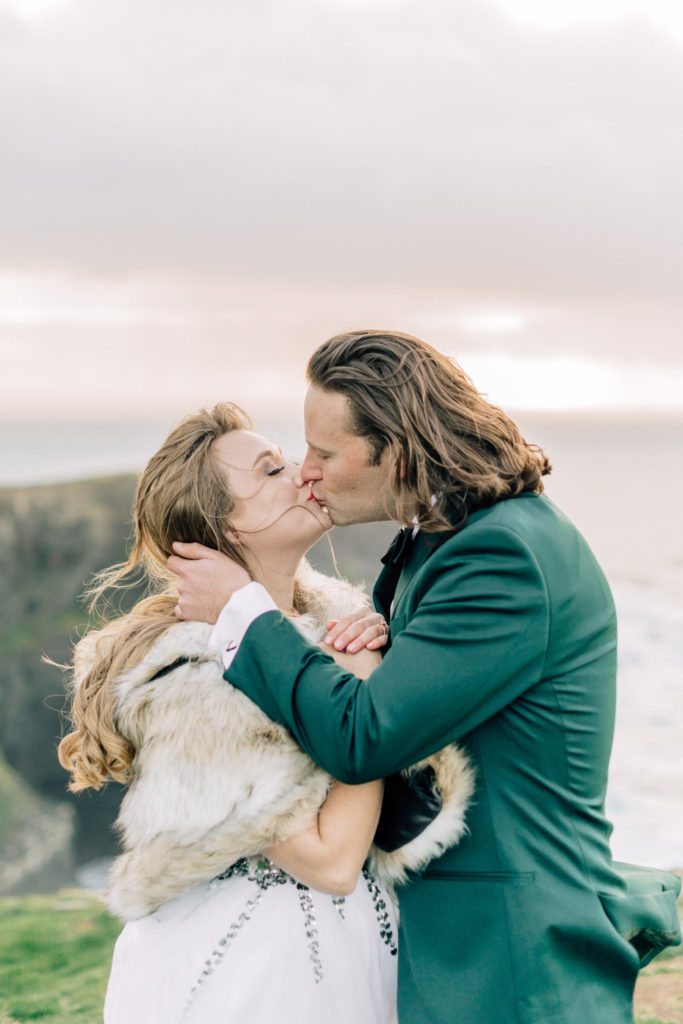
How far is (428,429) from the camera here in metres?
2.98

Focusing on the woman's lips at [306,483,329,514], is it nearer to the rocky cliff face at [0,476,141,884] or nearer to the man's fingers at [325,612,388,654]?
the man's fingers at [325,612,388,654]

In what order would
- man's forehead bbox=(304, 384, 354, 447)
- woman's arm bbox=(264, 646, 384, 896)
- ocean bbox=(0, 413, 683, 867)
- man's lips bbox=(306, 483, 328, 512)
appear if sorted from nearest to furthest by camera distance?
woman's arm bbox=(264, 646, 384, 896), man's forehead bbox=(304, 384, 354, 447), man's lips bbox=(306, 483, 328, 512), ocean bbox=(0, 413, 683, 867)

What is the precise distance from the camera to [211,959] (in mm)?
2922

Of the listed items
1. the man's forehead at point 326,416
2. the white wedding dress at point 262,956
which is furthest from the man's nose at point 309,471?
the white wedding dress at point 262,956

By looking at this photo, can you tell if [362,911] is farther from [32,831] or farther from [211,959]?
[32,831]

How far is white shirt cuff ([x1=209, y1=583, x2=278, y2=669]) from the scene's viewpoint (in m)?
2.90

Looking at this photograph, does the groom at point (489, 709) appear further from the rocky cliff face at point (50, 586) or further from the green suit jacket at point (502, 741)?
the rocky cliff face at point (50, 586)

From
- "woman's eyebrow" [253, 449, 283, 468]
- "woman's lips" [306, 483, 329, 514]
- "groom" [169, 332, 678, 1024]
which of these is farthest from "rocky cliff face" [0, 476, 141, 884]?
"groom" [169, 332, 678, 1024]

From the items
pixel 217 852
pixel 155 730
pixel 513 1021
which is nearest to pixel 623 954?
pixel 513 1021

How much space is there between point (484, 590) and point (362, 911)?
124 centimetres

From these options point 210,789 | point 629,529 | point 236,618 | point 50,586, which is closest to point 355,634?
point 236,618

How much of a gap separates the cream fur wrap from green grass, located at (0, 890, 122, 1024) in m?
3.40

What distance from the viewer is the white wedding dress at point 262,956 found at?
288 cm

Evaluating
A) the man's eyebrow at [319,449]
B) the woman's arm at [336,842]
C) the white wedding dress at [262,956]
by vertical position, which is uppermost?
the man's eyebrow at [319,449]
